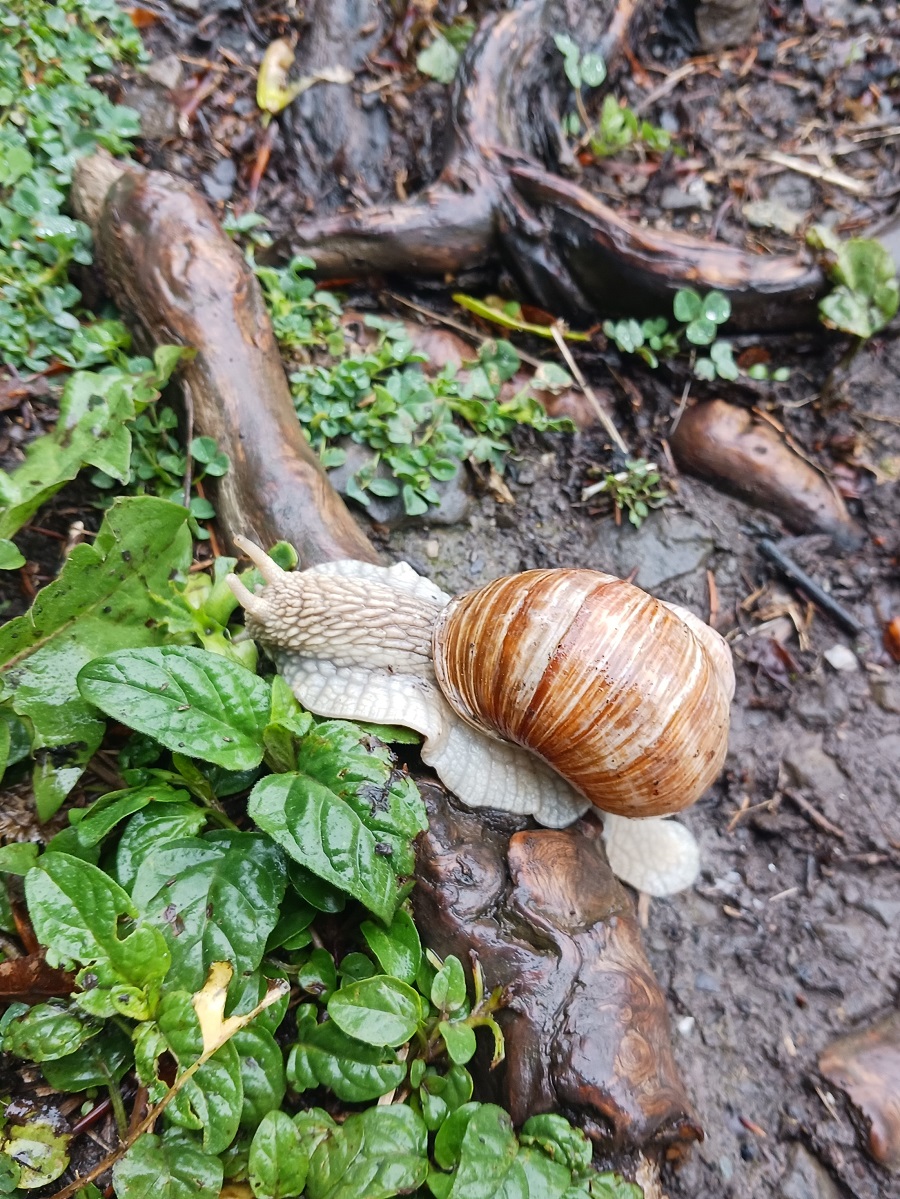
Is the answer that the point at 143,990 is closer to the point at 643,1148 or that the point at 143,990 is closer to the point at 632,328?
the point at 643,1148

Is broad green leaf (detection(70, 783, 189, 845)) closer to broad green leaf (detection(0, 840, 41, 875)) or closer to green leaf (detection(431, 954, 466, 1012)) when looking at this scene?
broad green leaf (detection(0, 840, 41, 875))

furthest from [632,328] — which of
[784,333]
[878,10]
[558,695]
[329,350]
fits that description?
[878,10]

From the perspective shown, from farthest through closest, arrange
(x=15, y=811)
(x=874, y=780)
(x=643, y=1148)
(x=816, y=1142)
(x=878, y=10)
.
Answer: (x=878, y=10), (x=874, y=780), (x=816, y=1142), (x=15, y=811), (x=643, y=1148)

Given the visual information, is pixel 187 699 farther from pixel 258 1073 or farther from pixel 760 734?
pixel 760 734

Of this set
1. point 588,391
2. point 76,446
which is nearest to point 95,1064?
point 76,446

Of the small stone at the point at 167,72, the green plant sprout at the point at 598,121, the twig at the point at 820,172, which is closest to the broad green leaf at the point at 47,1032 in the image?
the small stone at the point at 167,72

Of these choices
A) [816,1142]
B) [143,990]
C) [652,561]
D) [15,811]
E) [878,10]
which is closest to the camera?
[143,990]

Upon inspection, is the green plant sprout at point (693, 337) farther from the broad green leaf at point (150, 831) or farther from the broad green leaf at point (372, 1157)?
the broad green leaf at point (372, 1157)
